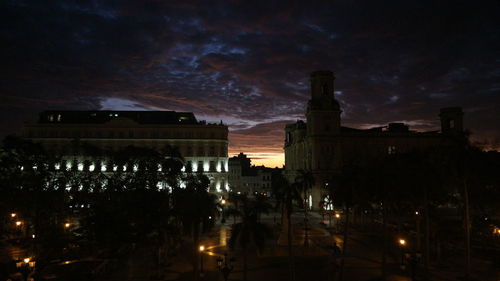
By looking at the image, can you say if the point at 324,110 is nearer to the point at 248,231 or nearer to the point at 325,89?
the point at 325,89

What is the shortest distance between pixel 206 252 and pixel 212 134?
51.7m

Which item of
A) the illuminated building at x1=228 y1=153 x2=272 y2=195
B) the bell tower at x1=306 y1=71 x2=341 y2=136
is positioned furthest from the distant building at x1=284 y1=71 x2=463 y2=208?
the illuminated building at x1=228 y1=153 x2=272 y2=195

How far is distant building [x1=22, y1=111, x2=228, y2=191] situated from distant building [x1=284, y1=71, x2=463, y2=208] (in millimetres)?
21635

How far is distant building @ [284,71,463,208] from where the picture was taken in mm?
87875

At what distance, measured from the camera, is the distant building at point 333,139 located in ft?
288

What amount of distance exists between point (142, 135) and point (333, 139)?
46.3 meters

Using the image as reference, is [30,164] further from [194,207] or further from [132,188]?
[194,207]

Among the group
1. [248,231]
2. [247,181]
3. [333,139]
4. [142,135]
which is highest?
[142,135]

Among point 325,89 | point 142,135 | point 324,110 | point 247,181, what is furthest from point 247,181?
point 325,89

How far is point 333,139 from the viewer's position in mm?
88438

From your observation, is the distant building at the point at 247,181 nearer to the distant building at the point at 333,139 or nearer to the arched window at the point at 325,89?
the distant building at the point at 333,139

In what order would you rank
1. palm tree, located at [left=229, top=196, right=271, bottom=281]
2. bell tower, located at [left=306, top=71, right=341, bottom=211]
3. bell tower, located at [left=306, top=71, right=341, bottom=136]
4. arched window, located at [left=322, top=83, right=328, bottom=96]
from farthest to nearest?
arched window, located at [left=322, top=83, right=328, bottom=96]
bell tower, located at [left=306, top=71, right=341, bottom=136]
bell tower, located at [left=306, top=71, right=341, bottom=211]
palm tree, located at [left=229, top=196, right=271, bottom=281]

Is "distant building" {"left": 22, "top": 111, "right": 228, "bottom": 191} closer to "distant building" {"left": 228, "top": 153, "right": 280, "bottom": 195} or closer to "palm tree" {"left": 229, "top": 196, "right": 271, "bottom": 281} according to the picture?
"palm tree" {"left": 229, "top": 196, "right": 271, "bottom": 281}

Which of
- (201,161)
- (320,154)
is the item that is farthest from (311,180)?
(201,161)
